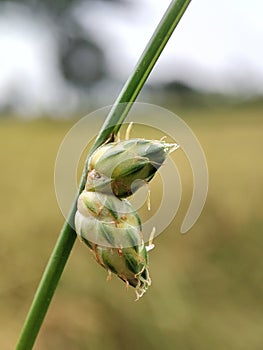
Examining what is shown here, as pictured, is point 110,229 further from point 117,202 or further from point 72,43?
point 72,43

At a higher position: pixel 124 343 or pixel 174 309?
pixel 174 309

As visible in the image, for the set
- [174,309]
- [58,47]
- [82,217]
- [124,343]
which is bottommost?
[58,47]

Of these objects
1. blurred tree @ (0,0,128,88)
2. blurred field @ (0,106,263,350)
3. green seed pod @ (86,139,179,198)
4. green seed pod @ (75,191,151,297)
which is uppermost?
green seed pod @ (86,139,179,198)

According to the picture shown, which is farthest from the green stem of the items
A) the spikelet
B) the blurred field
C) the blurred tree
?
the blurred tree

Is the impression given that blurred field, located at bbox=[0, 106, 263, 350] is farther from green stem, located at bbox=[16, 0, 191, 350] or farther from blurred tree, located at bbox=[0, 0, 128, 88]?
green stem, located at bbox=[16, 0, 191, 350]

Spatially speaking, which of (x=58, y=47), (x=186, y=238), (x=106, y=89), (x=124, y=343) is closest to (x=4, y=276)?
(x=124, y=343)

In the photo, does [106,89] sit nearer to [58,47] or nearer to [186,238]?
[58,47]
